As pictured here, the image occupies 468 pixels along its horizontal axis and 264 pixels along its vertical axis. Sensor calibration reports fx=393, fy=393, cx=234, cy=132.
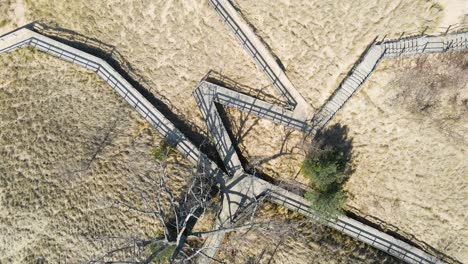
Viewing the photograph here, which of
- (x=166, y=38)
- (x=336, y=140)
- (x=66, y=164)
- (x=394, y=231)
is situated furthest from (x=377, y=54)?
(x=66, y=164)

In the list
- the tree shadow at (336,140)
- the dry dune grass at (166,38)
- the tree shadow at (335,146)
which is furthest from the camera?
the dry dune grass at (166,38)

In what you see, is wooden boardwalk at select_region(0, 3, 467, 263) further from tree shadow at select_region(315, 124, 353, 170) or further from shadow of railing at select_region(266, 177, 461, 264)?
tree shadow at select_region(315, 124, 353, 170)

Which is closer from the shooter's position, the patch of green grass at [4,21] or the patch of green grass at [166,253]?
the patch of green grass at [166,253]

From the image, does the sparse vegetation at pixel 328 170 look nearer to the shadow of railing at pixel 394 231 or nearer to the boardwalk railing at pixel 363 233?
the boardwalk railing at pixel 363 233

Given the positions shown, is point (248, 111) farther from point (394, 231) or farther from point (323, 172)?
point (394, 231)

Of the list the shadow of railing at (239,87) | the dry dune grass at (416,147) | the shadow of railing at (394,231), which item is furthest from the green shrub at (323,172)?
the shadow of railing at (239,87)
